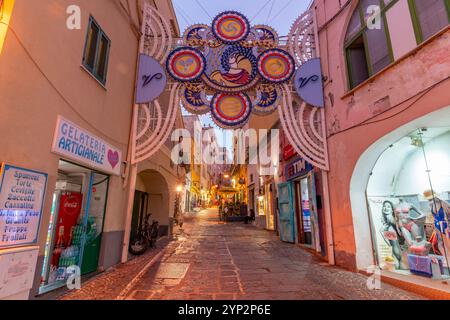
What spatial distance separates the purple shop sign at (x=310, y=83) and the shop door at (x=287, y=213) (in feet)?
13.0

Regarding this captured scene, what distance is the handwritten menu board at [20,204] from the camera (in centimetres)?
298

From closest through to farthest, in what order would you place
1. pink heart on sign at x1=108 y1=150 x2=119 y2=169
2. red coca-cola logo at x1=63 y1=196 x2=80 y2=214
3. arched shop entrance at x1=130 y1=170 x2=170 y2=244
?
red coca-cola logo at x1=63 y1=196 x2=80 y2=214, pink heart on sign at x1=108 y1=150 x2=119 y2=169, arched shop entrance at x1=130 y1=170 x2=170 y2=244

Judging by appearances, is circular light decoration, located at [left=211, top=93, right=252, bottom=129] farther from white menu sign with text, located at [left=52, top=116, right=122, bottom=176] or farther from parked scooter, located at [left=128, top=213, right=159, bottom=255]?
parked scooter, located at [left=128, top=213, right=159, bottom=255]

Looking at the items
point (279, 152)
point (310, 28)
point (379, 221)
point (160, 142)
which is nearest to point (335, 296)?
point (379, 221)

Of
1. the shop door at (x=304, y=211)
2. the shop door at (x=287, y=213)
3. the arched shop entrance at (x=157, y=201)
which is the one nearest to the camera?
the shop door at (x=304, y=211)

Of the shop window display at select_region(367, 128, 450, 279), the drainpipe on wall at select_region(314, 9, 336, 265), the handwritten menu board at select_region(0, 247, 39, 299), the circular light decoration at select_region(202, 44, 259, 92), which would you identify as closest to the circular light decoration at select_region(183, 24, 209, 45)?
the circular light decoration at select_region(202, 44, 259, 92)

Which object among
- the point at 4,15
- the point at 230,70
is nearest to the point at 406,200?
the point at 230,70

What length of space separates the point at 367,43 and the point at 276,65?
259 cm

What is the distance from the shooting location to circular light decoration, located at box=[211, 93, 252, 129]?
7105 mm

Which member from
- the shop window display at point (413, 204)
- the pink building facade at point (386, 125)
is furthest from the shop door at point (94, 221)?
the shop window display at point (413, 204)

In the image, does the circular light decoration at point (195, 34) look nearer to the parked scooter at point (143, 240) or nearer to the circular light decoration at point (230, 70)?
the circular light decoration at point (230, 70)

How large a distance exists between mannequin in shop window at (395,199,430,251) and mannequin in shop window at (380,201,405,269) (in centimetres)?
11

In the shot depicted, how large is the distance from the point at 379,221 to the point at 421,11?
464 centimetres

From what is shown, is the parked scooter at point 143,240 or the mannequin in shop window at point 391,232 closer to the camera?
the mannequin in shop window at point 391,232
